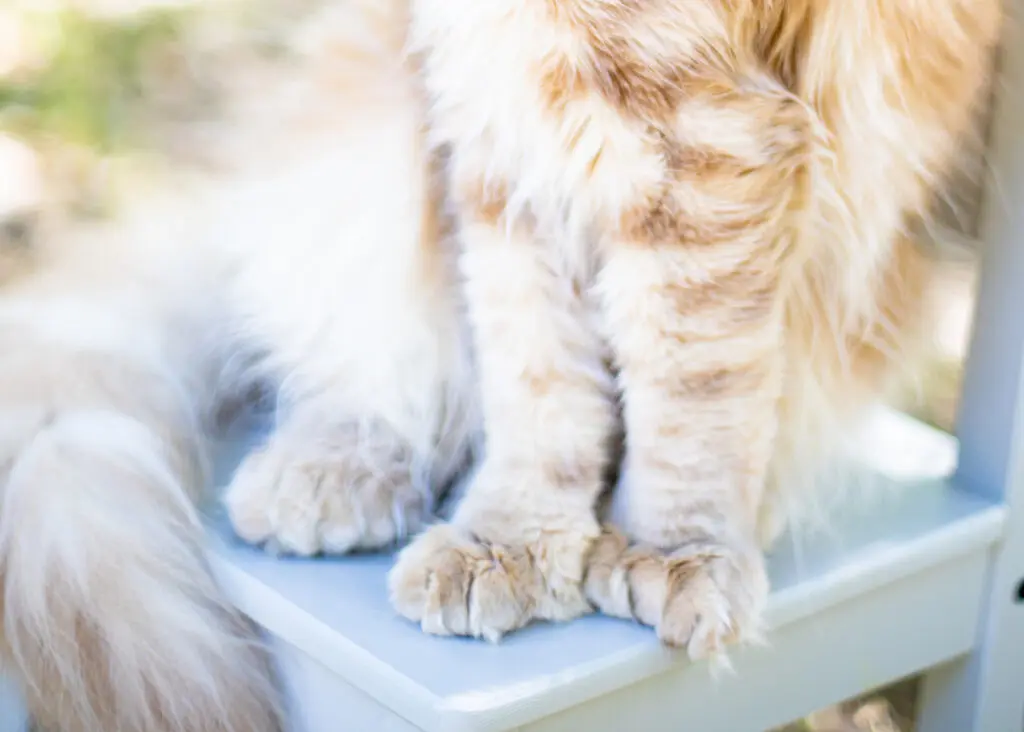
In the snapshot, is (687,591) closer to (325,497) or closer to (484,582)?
(484,582)

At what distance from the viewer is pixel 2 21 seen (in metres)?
1.46

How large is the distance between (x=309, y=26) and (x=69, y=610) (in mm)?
546

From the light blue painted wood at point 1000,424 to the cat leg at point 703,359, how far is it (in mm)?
276

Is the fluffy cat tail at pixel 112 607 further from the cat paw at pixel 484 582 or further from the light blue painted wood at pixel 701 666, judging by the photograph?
the cat paw at pixel 484 582

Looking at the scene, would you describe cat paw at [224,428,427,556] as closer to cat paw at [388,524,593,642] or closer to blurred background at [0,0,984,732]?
cat paw at [388,524,593,642]

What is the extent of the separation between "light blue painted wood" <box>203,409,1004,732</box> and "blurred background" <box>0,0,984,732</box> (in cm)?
14

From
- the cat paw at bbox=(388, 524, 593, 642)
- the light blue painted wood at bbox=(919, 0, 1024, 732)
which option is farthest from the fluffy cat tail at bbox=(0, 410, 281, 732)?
the light blue painted wood at bbox=(919, 0, 1024, 732)

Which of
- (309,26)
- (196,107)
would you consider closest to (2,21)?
(196,107)

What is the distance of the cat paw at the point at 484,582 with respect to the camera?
793 mm

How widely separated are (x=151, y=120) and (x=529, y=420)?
732mm

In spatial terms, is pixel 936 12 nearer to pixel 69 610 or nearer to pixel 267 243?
pixel 267 243

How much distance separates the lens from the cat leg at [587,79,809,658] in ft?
2.53

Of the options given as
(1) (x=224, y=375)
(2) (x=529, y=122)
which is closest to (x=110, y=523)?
(1) (x=224, y=375)

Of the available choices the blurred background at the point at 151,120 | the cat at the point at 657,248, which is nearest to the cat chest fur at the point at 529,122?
the cat at the point at 657,248
